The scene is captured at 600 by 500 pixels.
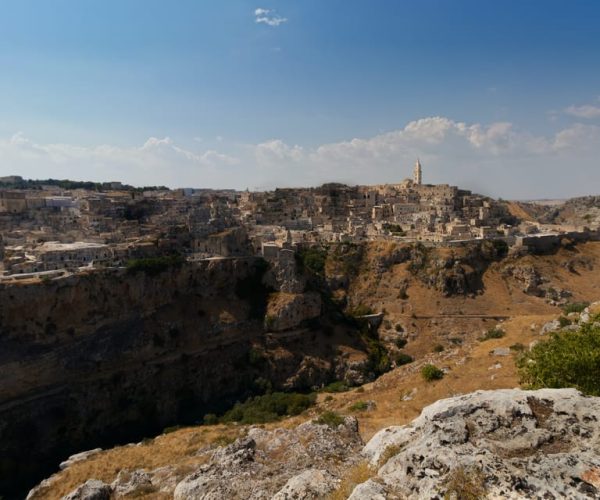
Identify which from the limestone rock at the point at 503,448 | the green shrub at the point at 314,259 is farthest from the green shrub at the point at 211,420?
the limestone rock at the point at 503,448

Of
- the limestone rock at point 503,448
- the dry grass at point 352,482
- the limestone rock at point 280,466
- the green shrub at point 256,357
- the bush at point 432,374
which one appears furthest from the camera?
the green shrub at point 256,357

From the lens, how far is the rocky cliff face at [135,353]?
31531 mm

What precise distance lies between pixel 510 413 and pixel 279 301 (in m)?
35.7

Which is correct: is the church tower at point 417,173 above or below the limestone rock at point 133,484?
above

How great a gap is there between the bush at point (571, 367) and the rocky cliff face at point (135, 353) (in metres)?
26.8

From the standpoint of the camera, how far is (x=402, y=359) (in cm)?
4031

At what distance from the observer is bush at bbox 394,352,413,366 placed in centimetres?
4020

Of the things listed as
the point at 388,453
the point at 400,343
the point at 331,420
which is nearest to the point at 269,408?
the point at 331,420

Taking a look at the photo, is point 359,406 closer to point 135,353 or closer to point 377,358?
point 377,358

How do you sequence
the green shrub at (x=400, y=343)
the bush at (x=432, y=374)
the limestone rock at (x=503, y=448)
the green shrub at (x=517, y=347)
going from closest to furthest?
the limestone rock at (x=503, y=448) < the bush at (x=432, y=374) < the green shrub at (x=517, y=347) < the green shrub at (x=400, y=343)

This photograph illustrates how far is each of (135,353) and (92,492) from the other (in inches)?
848

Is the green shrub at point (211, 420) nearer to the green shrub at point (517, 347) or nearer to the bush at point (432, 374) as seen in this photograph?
A: the bush at point (432, 374)

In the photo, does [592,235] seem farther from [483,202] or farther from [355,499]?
[355,499]

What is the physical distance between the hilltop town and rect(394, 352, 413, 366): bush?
16.1 metres
